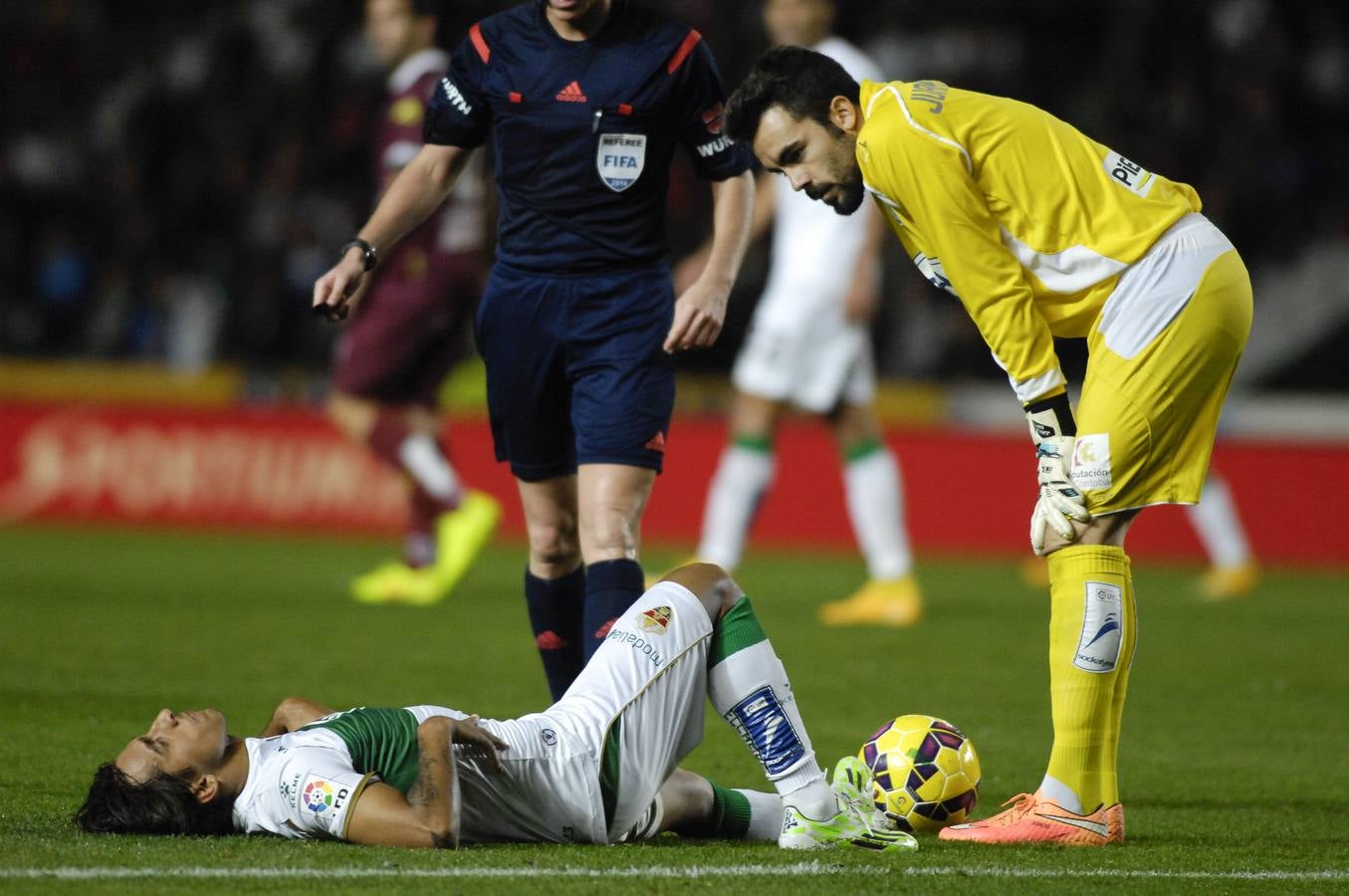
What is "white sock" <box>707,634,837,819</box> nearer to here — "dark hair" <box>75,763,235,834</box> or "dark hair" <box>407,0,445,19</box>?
"dark hair" <box>75,763,235,834</box>

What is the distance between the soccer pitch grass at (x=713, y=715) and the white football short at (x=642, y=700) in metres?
0.16

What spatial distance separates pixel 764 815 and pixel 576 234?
189cm

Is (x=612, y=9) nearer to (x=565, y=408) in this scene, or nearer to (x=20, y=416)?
(x=565, y=408)

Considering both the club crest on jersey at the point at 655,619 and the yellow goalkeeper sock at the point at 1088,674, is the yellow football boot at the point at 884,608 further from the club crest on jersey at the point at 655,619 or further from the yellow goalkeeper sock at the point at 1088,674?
the club crest on jersey at the point at 655,619

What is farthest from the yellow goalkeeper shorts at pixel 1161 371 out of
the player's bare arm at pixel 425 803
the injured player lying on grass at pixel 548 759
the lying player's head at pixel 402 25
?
the lying player's head at pixel 402 25

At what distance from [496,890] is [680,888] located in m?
0.39

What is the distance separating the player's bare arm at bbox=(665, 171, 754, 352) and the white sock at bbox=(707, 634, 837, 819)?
115cm

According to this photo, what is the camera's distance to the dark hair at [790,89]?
452cm

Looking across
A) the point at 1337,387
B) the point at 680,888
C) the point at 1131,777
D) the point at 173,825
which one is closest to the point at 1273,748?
the point at 1131,777

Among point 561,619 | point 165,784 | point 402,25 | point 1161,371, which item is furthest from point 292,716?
point 402,25

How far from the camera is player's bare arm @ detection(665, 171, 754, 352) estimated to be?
16.9 ft

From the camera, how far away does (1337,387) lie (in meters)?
17.4

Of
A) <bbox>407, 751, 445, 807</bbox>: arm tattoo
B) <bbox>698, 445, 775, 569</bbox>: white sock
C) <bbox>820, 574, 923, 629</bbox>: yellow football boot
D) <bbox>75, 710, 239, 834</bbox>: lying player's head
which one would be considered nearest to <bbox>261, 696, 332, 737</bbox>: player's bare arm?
<bbox>75, 710, 239, 834</bbox>: lying player's head

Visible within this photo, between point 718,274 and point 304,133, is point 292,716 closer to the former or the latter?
point 718,274
